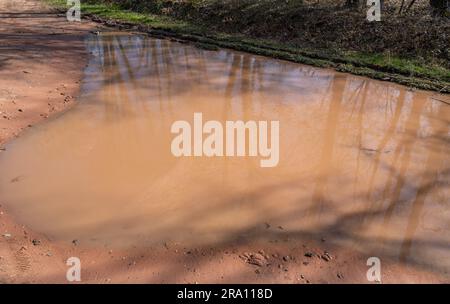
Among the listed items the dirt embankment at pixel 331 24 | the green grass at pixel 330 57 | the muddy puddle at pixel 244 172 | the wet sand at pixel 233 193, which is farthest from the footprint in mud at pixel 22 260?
the dirt embankment at pixel 331 24

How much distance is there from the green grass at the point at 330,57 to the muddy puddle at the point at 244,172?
896 mm

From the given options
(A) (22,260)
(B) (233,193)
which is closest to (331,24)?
(B) (233,193)

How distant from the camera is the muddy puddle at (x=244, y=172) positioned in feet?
15.8

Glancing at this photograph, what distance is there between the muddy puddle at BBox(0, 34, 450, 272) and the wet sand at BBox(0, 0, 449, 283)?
Result: 0.02 meters

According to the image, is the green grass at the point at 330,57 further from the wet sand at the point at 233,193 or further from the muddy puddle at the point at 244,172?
the wet sand at the point at 233,193

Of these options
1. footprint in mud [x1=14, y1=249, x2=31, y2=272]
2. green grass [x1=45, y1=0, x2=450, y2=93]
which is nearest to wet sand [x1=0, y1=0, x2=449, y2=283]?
footprint in mud [x1=14, y1=249, x2=31, y2=272]

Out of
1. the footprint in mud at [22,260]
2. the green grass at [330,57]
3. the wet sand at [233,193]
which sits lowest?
the footprint in mud at [22,260]

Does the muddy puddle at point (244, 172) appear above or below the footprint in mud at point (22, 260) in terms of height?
above

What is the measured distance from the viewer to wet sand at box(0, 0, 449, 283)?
4.28 metres

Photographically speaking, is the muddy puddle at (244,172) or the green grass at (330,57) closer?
the muddy puddle at (244,172)

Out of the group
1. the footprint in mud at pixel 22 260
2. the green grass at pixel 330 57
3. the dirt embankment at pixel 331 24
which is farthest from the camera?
the dirt embankment at pixel 331 24

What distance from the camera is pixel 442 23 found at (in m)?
11.5

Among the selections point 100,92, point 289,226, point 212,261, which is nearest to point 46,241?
point 212,261

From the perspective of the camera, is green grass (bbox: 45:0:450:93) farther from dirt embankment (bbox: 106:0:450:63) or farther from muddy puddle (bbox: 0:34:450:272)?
muddy puddle (bbox: 0:34:450:272)
